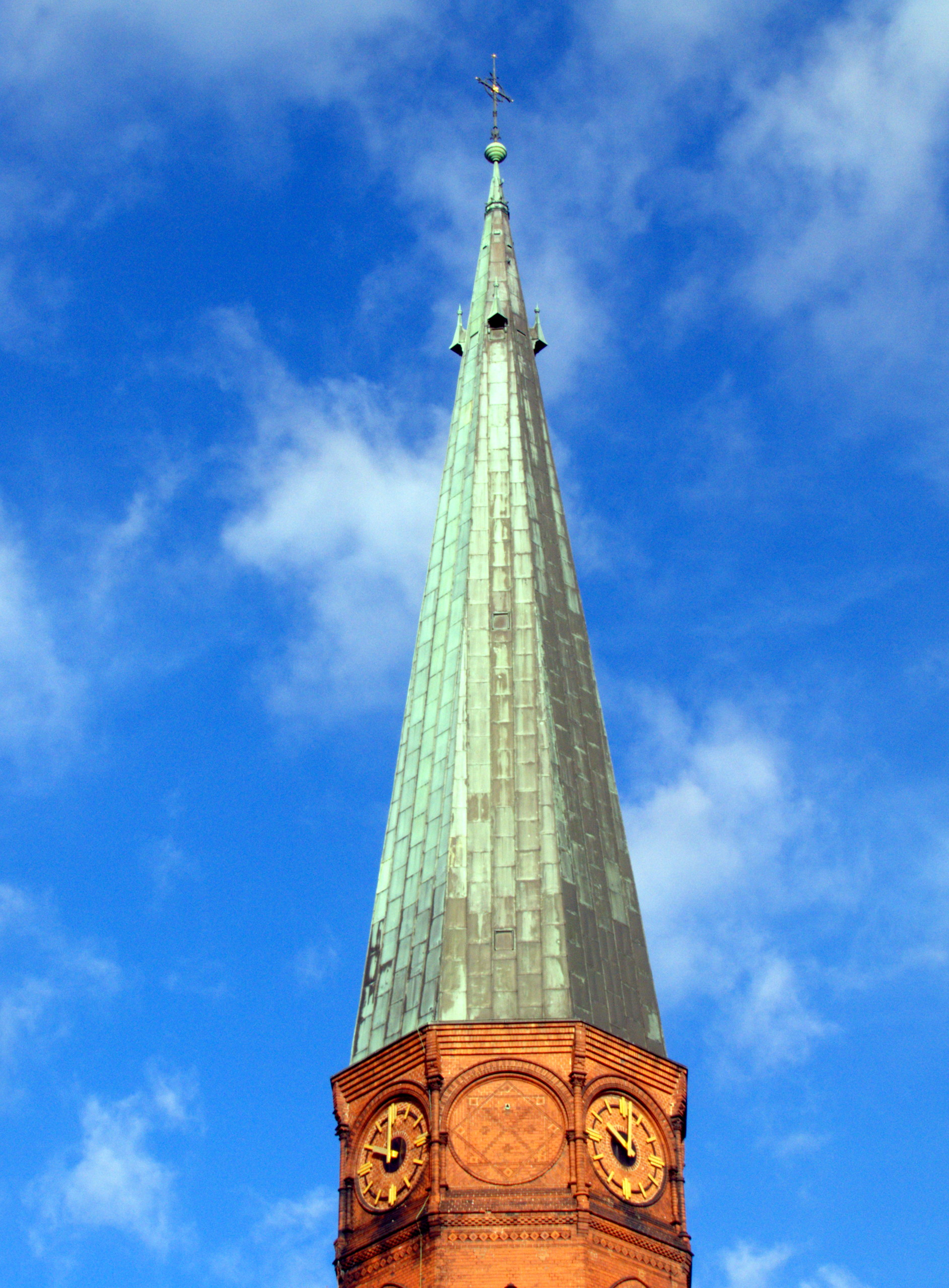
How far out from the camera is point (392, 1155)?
155ft

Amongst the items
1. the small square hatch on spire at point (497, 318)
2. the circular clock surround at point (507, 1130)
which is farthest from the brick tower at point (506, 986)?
the small square hatch on spire at point (497, 318)

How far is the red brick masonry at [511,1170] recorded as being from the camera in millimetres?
44969

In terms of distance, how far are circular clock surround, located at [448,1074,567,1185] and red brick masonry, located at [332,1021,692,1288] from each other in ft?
0.09

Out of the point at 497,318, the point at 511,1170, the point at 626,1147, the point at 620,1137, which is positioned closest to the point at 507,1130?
the point at 511,1170

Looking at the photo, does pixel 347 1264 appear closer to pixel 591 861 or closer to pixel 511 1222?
pixel 511 1222

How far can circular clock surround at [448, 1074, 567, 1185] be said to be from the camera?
151 ft

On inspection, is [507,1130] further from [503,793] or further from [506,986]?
[503,793]

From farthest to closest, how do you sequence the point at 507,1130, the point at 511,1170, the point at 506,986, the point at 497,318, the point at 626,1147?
the point at 497,318
the point at 506,986
the point at 626,1147
the point at 507,1130
the point at 511,1170

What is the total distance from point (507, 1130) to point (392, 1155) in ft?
8.26

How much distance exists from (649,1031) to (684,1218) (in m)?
4.08

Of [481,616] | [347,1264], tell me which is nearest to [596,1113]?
[347,1264]

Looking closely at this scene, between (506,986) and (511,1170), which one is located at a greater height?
(506,986)

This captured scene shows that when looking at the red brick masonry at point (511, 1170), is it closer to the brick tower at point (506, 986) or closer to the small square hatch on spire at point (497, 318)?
the brick tower at point (506, 986)

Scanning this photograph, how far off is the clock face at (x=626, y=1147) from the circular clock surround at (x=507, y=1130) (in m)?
0.82
